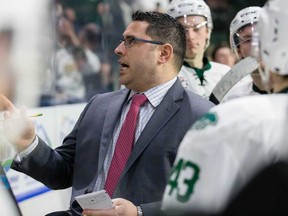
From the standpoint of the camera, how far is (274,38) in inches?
90.3

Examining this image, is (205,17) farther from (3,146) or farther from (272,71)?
Answer: (272,71)

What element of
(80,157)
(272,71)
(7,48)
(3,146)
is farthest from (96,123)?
(272,71)

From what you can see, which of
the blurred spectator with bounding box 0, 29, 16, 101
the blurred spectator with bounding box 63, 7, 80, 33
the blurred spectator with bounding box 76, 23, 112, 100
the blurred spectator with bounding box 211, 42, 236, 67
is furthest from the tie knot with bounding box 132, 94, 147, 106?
the blurred spectator with bounding box 211, 42, 236, 67

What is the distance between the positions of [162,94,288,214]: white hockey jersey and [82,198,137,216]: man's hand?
4.20 ft

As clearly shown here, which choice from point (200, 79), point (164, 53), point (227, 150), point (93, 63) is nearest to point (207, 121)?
point (227, 150)

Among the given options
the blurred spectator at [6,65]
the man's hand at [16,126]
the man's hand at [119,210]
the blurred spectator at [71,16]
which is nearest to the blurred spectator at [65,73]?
the blurred spectator at [71,16]

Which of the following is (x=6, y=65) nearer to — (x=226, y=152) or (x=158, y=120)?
(x=158, y=120)

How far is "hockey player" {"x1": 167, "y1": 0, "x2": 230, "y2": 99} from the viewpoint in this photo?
568cm

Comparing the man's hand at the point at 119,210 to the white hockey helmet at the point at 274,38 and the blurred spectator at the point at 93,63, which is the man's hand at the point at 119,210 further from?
the blurred spectator at the point at 93,63

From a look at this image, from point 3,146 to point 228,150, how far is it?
213cm

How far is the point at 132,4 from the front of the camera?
22.4ft

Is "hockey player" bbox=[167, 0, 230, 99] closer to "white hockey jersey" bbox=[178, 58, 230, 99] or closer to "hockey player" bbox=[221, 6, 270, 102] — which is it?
"white hockey jersey" bbox=[178, 58, 230, 99]

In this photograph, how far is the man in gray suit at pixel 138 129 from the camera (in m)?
3.71

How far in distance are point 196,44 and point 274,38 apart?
347 cm
